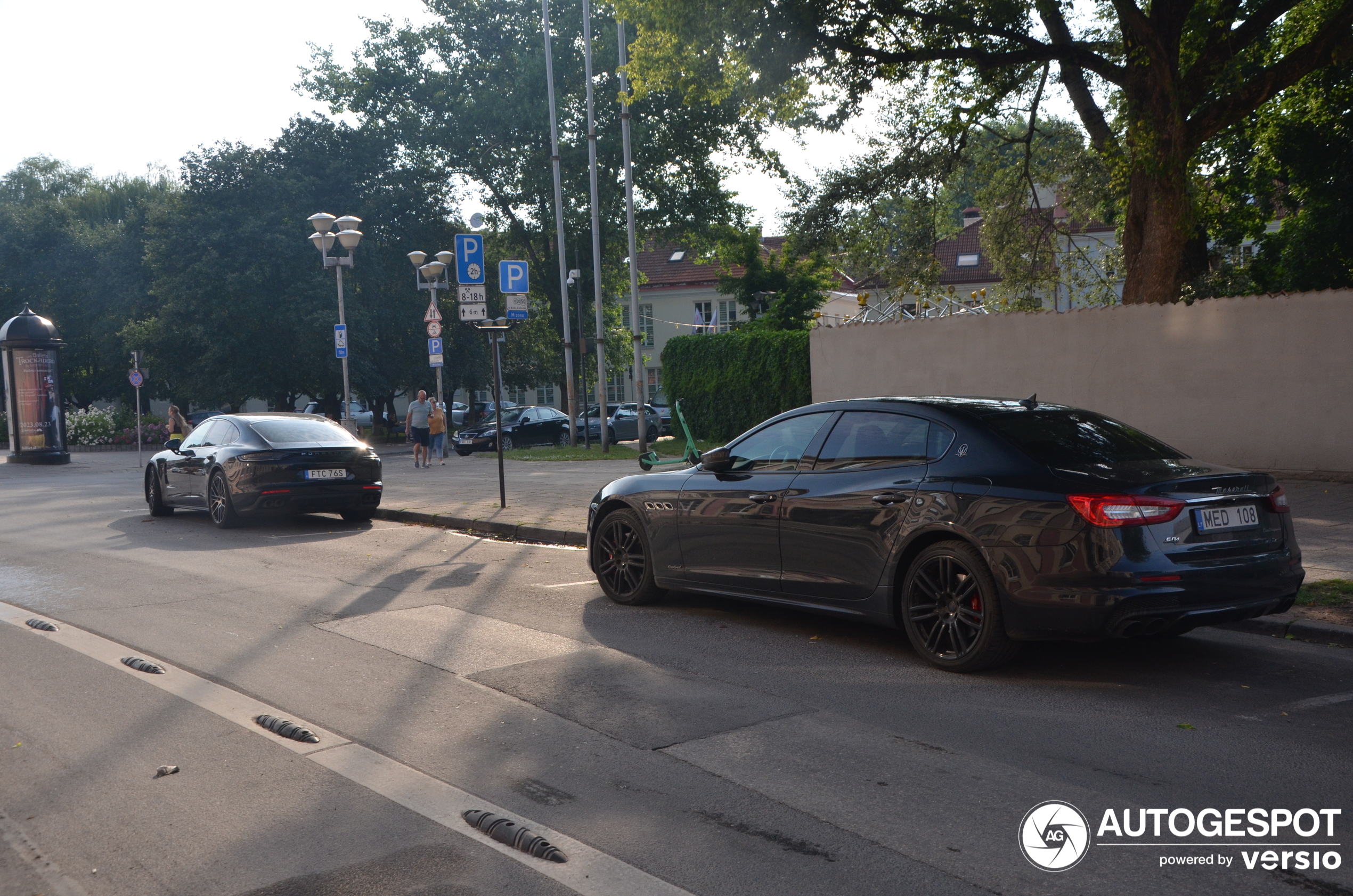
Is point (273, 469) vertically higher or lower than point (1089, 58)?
lower

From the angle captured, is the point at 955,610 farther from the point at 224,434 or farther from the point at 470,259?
the point at 470,259

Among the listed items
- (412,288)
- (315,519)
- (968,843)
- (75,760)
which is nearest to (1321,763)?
(968,843)

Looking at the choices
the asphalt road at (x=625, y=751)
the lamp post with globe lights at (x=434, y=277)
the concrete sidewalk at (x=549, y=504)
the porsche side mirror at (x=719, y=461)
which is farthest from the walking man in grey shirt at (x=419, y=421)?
the porsche side mirror at (x=719, y=461)

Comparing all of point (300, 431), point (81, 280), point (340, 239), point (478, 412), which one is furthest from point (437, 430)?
point (81, 280)

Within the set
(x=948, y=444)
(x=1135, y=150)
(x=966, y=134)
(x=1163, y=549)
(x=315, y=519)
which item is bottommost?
(x=315, y=519)

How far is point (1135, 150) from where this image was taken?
14367 mm

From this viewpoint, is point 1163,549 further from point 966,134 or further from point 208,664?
point 966,134

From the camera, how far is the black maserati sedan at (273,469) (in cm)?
1391

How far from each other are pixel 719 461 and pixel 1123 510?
2755mm

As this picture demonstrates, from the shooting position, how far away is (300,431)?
1473 centimetres

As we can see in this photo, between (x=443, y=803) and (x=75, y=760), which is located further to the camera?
(x=75, y=760)

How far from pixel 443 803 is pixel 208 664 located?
3004mm

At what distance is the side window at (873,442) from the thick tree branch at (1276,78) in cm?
987

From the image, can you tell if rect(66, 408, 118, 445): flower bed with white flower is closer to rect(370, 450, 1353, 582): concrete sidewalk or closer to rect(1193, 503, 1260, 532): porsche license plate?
rect(370, 450, 1353, 582): concrete sidewalk
